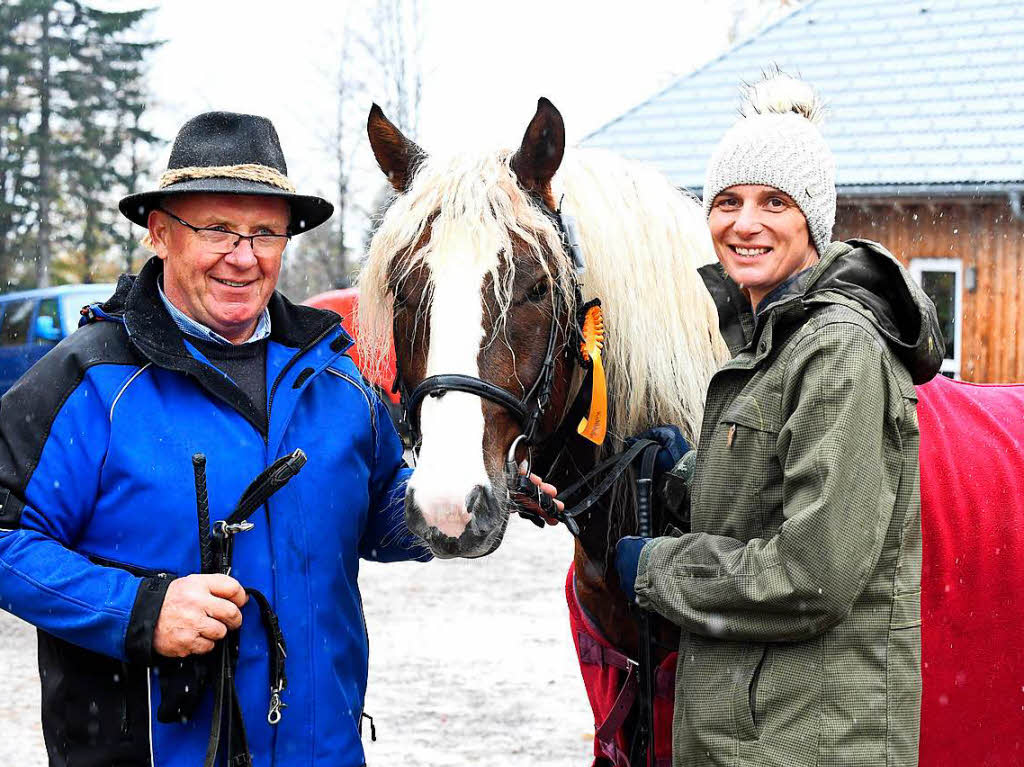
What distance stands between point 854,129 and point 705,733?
1108cm

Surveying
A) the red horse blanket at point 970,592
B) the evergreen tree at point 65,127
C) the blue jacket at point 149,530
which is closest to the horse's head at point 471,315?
the blue jacket at point 149,530

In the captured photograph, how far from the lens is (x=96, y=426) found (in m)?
2.04

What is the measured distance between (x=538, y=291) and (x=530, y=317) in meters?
0.07

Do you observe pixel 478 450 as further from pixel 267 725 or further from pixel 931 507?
pixel 931 507

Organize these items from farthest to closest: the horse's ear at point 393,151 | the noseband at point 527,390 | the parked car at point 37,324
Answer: the parked car at point 37,324, the horse's ear at point 393,151, the noseband at point 527,390

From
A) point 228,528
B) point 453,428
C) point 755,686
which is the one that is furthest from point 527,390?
point 755,686

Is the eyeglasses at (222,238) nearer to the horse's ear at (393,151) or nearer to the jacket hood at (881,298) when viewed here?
the horse's ear at (393,151)

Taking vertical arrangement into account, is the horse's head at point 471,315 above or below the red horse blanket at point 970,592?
above

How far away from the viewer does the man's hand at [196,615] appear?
6.23ft

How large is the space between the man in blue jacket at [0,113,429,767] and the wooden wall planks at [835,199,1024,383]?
9.27 meters

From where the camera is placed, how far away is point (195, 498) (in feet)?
6.73

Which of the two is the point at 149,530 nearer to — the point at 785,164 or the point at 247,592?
the point at 247,592

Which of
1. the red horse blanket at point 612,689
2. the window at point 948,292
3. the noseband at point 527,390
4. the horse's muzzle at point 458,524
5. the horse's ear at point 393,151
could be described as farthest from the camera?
the window at point 948,292

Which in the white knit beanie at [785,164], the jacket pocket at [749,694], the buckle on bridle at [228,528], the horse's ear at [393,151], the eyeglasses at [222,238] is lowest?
the jacket pocket at [749,694]
